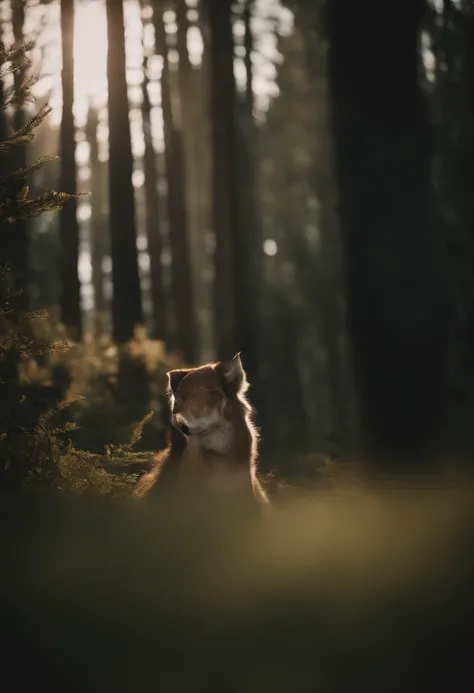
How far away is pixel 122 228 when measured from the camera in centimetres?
2073

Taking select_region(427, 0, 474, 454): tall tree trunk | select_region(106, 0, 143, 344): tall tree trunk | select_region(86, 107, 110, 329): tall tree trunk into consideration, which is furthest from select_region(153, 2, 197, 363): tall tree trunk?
select_region(86, 107, 110, 329): tall tree trunk

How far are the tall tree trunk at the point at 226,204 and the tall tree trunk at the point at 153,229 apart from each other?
5415mm

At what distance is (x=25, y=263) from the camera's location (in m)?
19.5

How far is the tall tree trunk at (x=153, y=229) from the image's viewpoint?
33.8 metres

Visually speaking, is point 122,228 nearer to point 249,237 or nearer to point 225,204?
point 225,204

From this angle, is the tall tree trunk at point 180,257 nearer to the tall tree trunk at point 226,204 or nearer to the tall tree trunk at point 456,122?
the tall tree trunk at point 226,204

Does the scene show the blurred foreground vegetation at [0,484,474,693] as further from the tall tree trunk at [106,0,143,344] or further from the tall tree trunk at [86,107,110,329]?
the tall tree trunk at [86,107,110,329]

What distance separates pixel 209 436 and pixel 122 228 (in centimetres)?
1206

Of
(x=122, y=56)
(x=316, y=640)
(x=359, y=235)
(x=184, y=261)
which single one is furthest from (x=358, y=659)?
(x=184, y=261)

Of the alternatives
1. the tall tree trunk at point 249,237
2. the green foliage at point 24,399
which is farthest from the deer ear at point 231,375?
the tall tree trunk at point 249,237

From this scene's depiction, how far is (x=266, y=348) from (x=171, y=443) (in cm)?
4506

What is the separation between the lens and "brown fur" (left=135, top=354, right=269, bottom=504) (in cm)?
898

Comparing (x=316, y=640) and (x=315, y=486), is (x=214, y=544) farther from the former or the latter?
(x=315, y=486)

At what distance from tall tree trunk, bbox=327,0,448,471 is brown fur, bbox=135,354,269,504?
3.35m
